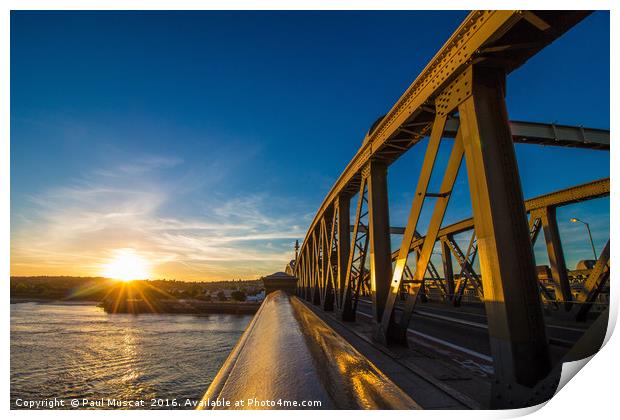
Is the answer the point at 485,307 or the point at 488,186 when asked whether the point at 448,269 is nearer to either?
the point at 485,307

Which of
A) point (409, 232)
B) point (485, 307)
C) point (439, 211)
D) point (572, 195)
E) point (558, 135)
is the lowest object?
point (485, 307)

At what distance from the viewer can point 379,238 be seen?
22.3ft

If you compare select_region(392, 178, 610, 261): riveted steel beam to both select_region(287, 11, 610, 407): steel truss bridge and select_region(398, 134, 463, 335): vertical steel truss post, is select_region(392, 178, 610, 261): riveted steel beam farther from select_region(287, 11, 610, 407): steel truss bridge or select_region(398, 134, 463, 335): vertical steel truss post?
select_region(398, 134, 463, 335): vertical steel truss post

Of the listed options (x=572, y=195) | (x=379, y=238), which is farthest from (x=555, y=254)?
(x=379, y=238)

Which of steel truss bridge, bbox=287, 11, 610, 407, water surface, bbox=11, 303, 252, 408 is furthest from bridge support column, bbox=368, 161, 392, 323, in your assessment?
water surface, bbox=11, 303, 252, 408

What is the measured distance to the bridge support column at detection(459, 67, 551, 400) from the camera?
3.01 m

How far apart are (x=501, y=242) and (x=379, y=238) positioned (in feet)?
11.8

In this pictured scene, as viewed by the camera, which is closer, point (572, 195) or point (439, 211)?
point (439, 211)

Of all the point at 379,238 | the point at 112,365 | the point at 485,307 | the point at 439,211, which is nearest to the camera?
the point at 485,307

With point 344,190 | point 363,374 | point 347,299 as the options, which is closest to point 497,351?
point 363,374

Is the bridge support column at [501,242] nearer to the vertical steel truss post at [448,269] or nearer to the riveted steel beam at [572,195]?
the riveted steel beam at [572,195]
